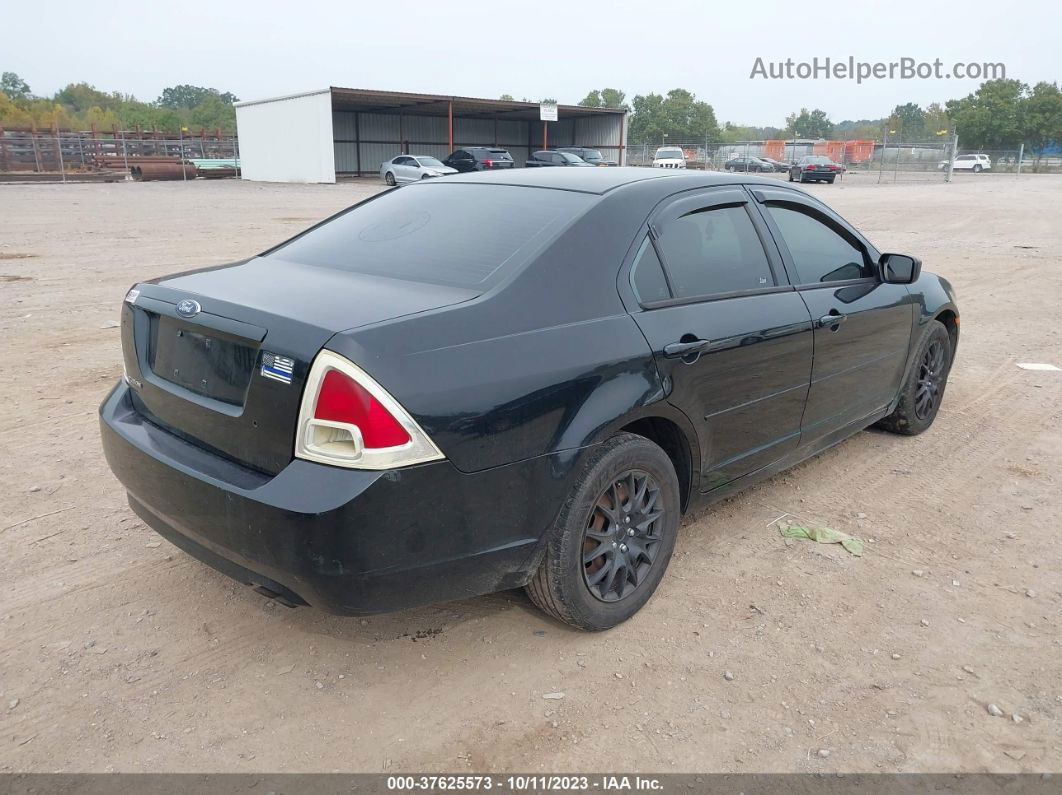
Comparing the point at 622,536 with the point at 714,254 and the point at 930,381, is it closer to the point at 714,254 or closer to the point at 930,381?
the point at 714,254

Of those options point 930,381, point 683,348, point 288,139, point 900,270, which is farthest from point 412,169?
point 683,348

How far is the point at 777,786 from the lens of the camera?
241 cm

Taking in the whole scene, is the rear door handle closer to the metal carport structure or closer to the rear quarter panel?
the rear quarter panel

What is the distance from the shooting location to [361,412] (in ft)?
7.81

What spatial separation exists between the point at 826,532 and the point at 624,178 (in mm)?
Result: 1903

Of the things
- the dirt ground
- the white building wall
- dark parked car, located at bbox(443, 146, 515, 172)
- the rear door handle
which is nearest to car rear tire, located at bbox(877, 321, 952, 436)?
the dirt ground

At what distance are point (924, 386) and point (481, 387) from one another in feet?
12.3

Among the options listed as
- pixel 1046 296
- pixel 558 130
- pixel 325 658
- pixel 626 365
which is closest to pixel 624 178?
pixel 626 365

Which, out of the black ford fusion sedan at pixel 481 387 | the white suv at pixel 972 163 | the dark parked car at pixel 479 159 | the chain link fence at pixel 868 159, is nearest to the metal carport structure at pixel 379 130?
the chain link fence at pixel 868 159

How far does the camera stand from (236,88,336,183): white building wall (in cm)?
3909

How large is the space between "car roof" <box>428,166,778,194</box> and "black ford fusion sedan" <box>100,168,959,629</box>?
22 mm

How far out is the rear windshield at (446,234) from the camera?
9.88ft

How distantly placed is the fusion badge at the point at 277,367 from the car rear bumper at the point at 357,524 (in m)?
0.26

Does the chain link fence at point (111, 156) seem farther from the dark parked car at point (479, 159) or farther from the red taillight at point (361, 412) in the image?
the red taillight at point (361, 412)
